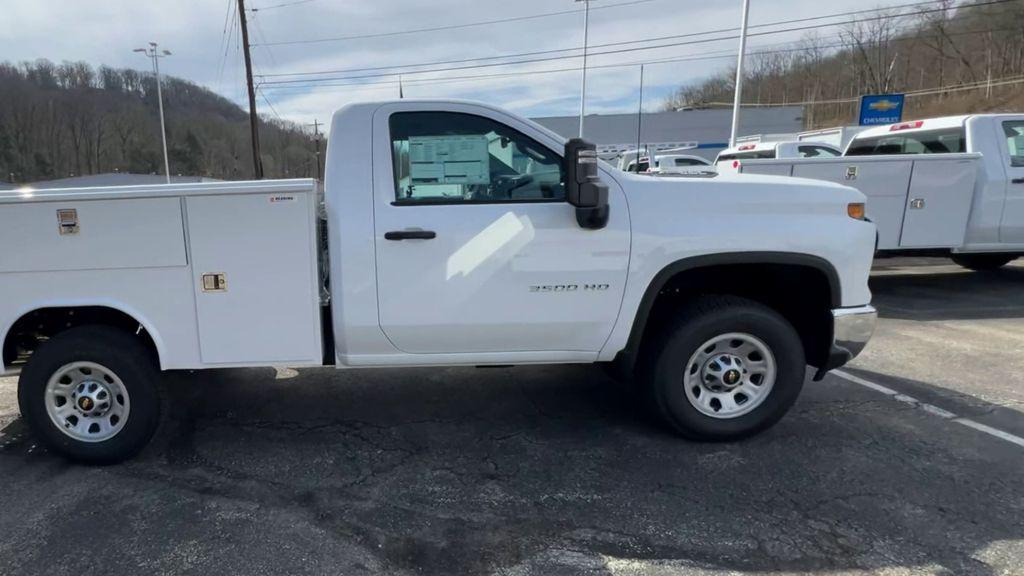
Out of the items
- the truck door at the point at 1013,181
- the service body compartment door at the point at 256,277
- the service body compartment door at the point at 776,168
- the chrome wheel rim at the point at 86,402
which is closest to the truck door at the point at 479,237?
the service body compartment door at the point at 256,277

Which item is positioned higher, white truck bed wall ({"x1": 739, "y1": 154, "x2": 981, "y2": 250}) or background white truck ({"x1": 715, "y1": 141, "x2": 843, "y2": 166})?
background white truck ({"x1": 715, "y1": 141, "x2": 843, "y2": 166})

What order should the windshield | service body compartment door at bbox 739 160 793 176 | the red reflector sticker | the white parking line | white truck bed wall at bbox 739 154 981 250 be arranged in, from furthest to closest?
the red reflector sticker → the windshield → service body compartment door at bbox 739 160 793 176 → white truck bed wall at bbox 739 154 981 250 → the white parking line

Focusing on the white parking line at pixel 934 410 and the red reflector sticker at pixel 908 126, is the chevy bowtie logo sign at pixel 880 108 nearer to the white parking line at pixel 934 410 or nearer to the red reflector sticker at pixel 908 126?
the red reflector sticker at pixel 908 126

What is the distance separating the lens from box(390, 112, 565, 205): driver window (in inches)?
140

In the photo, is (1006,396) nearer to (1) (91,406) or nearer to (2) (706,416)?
(2) (706,416)

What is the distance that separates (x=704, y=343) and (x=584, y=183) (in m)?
1.24

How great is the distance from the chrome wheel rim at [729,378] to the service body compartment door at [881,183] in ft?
16.2

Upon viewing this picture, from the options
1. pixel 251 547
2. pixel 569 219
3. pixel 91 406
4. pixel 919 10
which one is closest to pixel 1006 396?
pixel 569 219

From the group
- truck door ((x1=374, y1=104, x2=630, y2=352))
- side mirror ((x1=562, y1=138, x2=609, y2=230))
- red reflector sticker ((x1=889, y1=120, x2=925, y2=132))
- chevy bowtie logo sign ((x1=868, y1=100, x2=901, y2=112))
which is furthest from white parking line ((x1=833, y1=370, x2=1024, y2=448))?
chevy bowtie logo sign ((x1=868, y1=100, x2=901, y2=112))

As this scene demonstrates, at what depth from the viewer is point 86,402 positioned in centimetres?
359

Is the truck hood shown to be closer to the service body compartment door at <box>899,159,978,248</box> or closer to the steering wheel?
the steering wheel

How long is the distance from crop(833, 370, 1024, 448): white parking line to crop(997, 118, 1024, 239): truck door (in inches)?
181

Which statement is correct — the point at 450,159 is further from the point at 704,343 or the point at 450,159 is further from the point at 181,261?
the point at 704,343

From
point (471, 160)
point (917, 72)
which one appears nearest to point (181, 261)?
point (471, 160)
